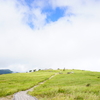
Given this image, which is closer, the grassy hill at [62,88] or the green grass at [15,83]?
the grassy hill at [62,88]

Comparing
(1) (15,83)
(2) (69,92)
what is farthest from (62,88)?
(1) (15,83)

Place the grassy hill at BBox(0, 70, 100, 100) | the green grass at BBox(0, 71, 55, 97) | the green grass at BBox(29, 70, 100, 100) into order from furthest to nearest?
the green grass at BBox(0, 71, 55, 97) → the grassy hill at BBox(0, 70, 100, 100) → the green grass at BBox(29, 70, 100, 100)

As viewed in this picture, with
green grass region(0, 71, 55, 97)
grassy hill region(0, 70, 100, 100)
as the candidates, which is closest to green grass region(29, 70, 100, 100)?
grassy hill region(0, 70, 100, 100)

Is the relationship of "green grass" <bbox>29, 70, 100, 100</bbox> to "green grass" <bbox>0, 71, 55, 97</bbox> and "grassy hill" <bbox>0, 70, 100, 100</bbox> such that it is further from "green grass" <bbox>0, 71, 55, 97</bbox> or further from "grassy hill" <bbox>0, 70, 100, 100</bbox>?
"green grass" <bbox>0, 71, 55, 97</bbox>

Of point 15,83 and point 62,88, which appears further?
point 15,83

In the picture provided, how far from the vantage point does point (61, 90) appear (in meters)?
26.4

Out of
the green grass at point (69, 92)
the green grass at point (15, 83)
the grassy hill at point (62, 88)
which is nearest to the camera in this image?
the green grass at point (69, 92)

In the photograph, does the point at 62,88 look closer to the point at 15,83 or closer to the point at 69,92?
the point at 69,92

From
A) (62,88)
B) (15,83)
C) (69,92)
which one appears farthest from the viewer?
(15,83)

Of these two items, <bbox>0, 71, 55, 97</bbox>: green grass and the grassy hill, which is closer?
the grassy hill

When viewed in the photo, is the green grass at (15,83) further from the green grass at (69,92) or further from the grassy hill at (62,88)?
the green grass at (69,92)

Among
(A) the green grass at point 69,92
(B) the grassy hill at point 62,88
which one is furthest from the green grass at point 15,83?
(A) the green grass at point 69,92

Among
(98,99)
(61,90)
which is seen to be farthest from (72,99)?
(61,90)

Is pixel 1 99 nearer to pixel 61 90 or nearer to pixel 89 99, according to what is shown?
pixel 61 90
